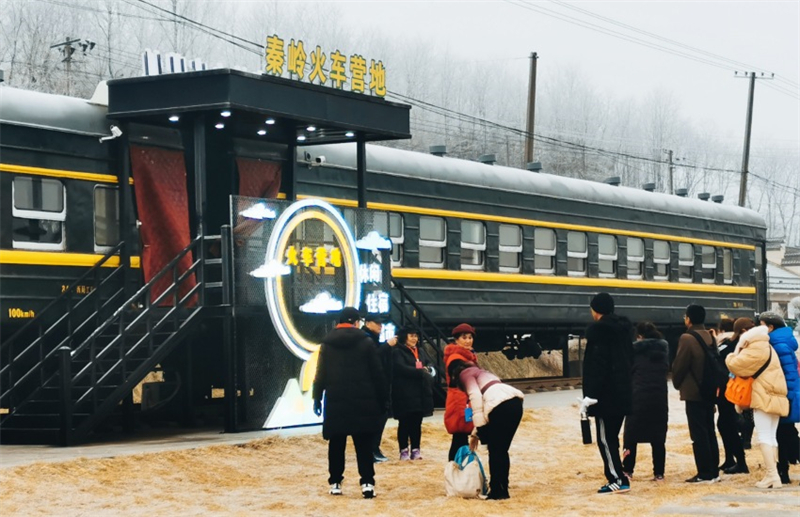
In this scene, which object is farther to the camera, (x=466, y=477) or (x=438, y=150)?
(x=438, y=150)

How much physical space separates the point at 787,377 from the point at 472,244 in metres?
10.4

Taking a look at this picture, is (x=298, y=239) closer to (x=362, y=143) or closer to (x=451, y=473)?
(x=362, y=143)

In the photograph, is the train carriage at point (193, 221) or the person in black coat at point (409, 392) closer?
the person in black coat at point (409, 392)

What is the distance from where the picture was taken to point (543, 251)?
23.8 m

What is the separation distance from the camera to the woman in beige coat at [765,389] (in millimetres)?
11211

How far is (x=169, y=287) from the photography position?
51.5 ft

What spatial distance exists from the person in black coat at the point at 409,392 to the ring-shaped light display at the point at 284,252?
2630 millimetres

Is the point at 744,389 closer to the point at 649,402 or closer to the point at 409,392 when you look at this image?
the point at 649,402

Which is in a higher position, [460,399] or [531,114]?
[531,114]

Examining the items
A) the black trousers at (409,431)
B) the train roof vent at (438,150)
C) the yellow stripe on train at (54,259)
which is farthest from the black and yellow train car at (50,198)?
the train roof vent at (438,150)

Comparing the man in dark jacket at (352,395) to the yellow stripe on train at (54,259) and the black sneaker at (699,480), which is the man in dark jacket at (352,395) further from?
the yellow stripe on train at (54,259)

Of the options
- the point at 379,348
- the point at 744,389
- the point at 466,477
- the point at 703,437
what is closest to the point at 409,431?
the point at 379,348

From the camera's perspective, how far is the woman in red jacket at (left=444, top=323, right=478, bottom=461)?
11086 millimetres

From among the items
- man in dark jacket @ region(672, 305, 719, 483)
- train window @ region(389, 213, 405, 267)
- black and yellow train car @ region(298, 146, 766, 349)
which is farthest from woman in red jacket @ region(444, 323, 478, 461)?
train window @ region(389, 213, 405, 267)
